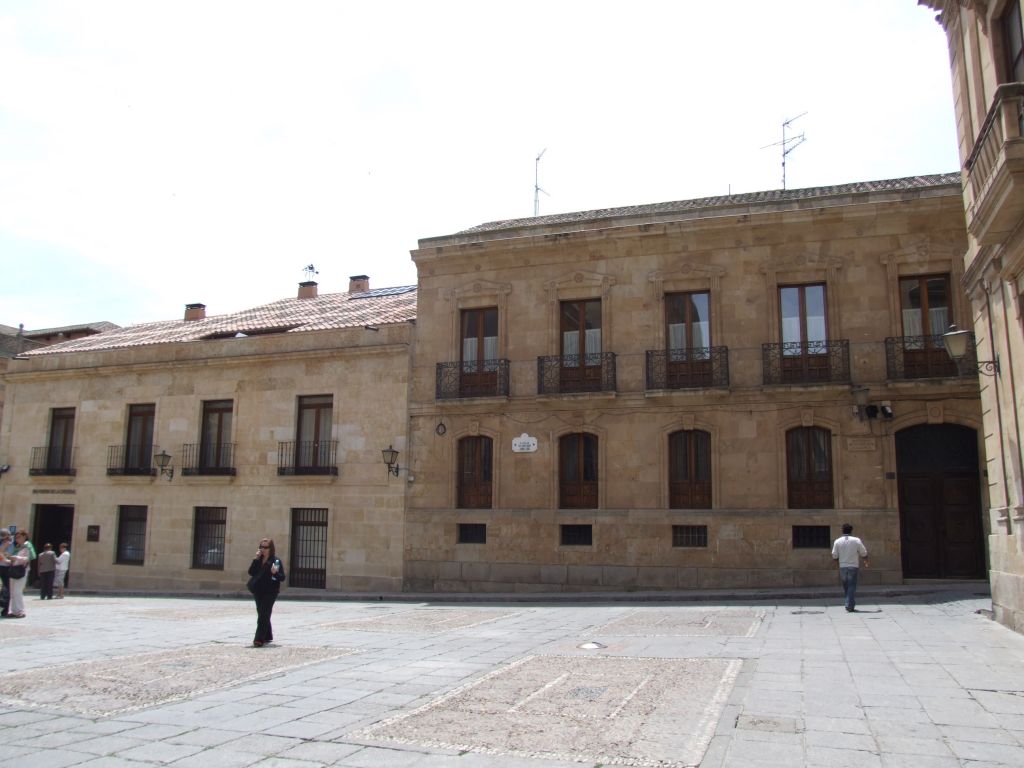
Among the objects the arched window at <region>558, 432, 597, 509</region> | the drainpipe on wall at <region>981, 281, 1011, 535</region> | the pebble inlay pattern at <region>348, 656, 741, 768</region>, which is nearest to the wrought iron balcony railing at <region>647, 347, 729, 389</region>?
the arched window at <region>558, 432, 597, 509</region>

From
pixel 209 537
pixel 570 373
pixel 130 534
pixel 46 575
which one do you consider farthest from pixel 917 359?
pixel 130 534

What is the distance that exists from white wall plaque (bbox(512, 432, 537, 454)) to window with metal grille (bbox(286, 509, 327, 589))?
5.68 metres

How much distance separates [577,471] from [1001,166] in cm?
1231

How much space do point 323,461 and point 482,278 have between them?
6.51m

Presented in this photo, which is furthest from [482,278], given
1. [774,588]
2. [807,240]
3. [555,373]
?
[774,588]

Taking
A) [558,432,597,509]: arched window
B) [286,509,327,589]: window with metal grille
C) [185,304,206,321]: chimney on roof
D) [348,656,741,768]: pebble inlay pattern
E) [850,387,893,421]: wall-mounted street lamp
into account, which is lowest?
Answer: [348,656,741,768]: pebble inlay pattern

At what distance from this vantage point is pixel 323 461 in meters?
21.9

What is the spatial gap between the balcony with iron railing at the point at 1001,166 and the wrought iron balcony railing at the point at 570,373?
10152mm

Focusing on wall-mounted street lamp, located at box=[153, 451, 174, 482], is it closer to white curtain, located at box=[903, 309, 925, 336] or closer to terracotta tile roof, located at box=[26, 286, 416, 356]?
terracotta tile roof, located at box=[26, 286, 416, 356]

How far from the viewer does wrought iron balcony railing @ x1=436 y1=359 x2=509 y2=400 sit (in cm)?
2036

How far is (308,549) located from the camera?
21.8 meters

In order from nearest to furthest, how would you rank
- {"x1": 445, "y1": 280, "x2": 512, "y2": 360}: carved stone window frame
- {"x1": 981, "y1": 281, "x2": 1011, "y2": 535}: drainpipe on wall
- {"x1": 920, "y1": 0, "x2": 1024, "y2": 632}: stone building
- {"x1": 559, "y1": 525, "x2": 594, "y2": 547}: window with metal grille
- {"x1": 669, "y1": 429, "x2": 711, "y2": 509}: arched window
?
{"x1": 920, "y1": 0, "x2": 1024, "y2": 632}: stone building → {"x1": 981, "y1": 281, "x2": 1011, "y2": 535}: drainpipe on wall → {"x1": 669, "y1": 429, "x2": 711, "y2": 509}: arched window → {"x1": 559, "y1": 525, "x2": 594, "y2": 547}: window with metal grille → {"x1": 445, "y1": 280, "x2": 512, "y2": 360}: carved stone window frame

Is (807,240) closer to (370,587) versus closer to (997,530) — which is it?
(997,530)

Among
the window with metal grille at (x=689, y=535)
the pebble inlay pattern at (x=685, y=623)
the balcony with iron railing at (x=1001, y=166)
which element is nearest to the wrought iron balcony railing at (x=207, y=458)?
the window with metal grille at (x=689, y=535)
